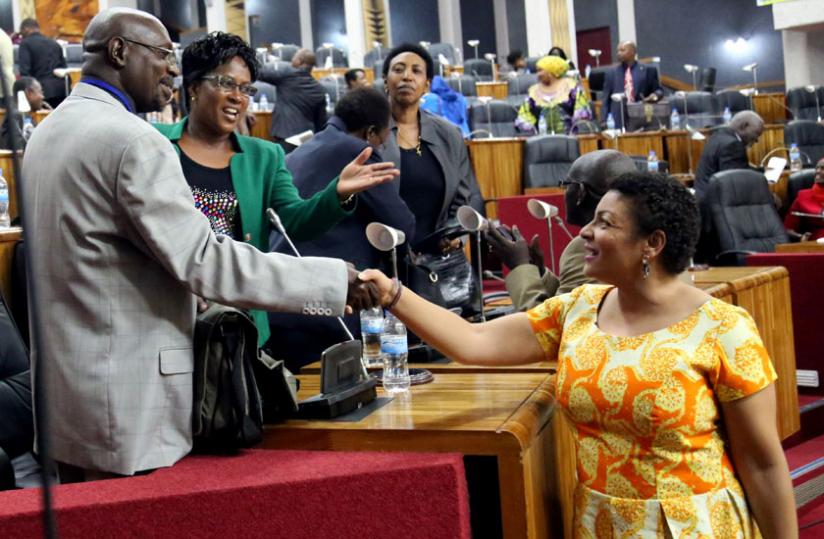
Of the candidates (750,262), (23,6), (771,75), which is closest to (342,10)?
(23,6)

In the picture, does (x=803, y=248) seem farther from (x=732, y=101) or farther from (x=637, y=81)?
(x=732, y=101)

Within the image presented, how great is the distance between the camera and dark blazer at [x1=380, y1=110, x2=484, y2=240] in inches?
134

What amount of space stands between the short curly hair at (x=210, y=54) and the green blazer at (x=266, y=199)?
0.13 m

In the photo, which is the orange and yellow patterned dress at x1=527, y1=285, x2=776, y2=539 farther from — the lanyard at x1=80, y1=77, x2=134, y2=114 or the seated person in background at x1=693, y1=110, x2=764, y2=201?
the seated person in background at x1=693, y1=110, x2=764, y2=201

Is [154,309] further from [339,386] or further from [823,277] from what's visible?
[823,277]

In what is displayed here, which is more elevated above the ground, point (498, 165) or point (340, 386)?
point (498, 165)

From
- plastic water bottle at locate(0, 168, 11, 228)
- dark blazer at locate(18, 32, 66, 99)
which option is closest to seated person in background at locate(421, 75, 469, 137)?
dark blazer at locate(18, 32, 66, 99)

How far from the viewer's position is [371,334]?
94.1 inches

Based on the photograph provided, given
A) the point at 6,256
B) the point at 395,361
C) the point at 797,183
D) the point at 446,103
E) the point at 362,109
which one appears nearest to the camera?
the point at 395,361

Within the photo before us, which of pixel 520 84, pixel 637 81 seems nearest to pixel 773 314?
pixel 637 81

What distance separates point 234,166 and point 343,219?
478mm

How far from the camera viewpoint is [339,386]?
1871 mm

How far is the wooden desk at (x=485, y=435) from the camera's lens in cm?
163

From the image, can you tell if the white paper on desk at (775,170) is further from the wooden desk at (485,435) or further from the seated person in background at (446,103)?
the wooden desk at (485,435)
